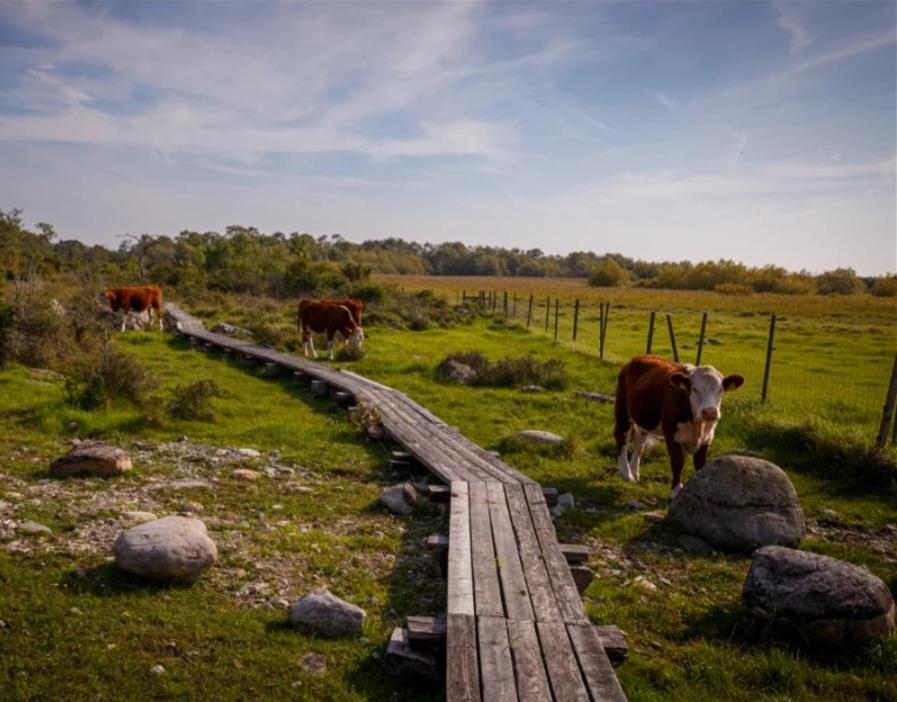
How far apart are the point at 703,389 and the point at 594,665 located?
4697 mm

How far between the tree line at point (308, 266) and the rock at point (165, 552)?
13093mm

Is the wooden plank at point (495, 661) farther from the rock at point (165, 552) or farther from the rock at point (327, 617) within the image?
the rock at point (165, 552)

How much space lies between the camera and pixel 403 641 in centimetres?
463

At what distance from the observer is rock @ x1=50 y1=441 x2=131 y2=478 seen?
7863 millimetres

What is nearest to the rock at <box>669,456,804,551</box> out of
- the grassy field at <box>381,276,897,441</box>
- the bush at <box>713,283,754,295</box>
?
the grassy field at <box>381,276,897,441</box>

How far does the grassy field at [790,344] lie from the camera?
593 inches

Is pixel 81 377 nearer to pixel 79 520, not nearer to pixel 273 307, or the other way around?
pixel 79 520

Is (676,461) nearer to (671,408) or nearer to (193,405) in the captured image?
(671,408)

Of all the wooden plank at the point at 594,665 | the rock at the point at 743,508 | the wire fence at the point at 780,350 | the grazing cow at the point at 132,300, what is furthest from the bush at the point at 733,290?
the wooden plank at the point at 594,665

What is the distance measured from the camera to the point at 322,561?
630 centimetres

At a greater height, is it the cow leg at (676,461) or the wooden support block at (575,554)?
the cow leg at (676,461)

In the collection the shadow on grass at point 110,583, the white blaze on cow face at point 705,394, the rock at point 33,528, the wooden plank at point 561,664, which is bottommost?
the shadow on grass at point 110,583

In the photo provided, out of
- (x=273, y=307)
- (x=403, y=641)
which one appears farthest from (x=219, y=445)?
(x=273, y=307)

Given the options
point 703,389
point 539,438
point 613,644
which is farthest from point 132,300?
point 613,644
